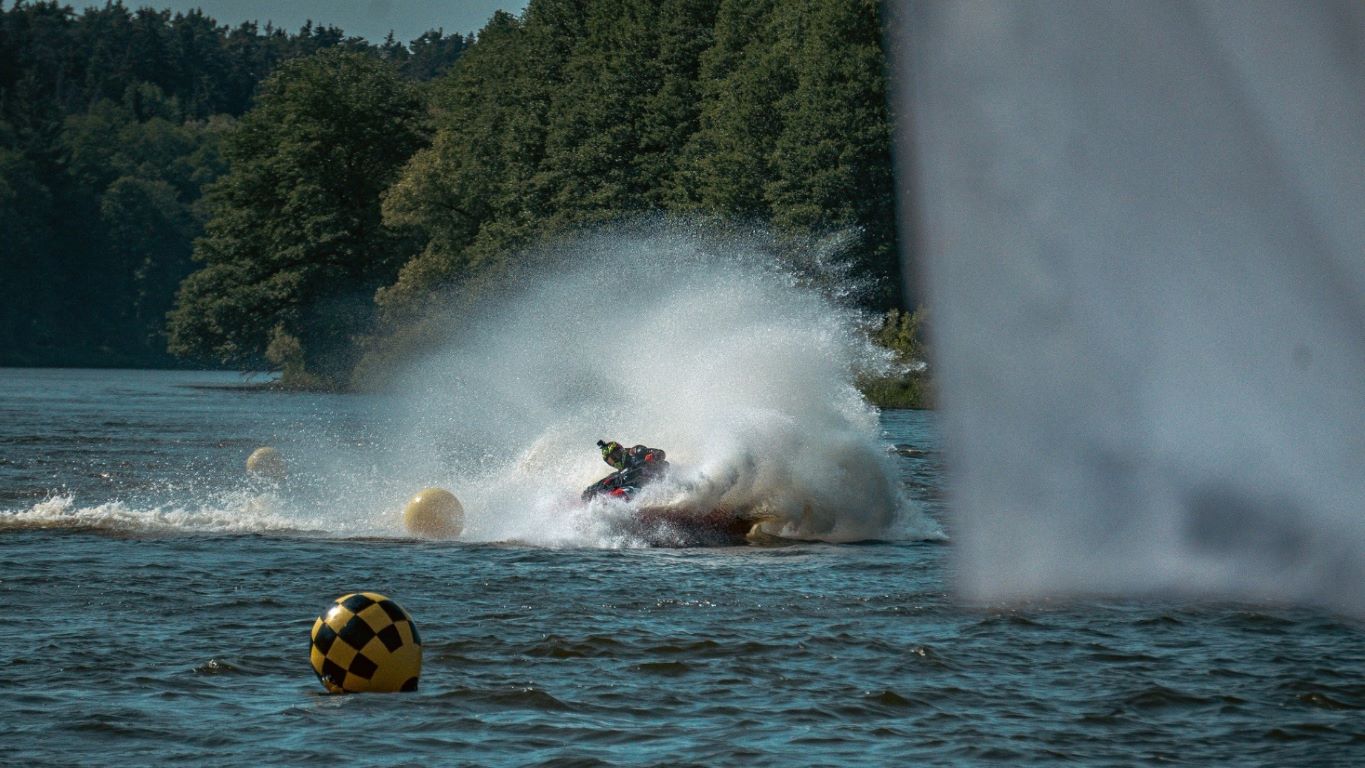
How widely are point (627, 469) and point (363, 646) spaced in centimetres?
1158

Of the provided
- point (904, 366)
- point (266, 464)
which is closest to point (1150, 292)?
point (266, 464)

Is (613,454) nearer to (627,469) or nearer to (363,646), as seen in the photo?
(627,469)

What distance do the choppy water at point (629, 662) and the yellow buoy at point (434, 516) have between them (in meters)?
0.40

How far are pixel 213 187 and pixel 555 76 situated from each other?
62.0 feet

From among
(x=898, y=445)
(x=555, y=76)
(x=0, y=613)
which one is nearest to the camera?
(x=0, y=613)

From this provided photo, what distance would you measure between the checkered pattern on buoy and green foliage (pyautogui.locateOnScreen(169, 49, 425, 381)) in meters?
73.1

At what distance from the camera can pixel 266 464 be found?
122ft

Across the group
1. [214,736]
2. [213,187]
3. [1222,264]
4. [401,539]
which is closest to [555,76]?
[213,187]

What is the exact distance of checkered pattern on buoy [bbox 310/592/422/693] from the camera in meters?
14.5

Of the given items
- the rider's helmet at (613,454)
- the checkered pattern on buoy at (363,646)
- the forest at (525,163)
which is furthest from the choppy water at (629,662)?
the forest at (525,163)

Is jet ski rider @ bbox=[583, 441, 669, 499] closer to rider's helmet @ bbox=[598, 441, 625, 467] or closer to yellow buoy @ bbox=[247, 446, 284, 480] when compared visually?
rider's helmet @ bbox=[598, 441, 625, 467]

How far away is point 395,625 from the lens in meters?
14.6

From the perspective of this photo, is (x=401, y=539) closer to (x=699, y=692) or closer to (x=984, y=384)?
(x=984, y=384)

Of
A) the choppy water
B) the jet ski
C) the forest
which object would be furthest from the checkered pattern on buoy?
the forest
